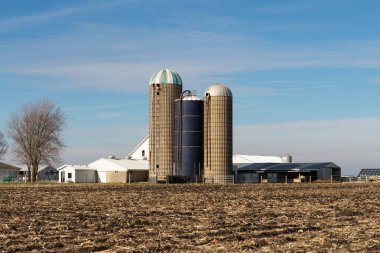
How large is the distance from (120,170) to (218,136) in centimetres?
1886

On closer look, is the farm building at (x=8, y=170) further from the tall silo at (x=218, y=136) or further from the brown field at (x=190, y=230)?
the brown field at (x=190, y=230)

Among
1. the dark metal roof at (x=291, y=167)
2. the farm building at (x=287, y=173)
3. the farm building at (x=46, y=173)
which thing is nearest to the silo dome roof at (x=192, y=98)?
the farm building at (x=287, y=173)

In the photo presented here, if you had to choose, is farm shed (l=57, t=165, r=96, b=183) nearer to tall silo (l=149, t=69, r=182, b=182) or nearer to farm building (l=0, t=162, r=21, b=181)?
tall silo (l=149, t=69, r=182, b=182)

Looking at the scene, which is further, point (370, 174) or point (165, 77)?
point (370, 174)

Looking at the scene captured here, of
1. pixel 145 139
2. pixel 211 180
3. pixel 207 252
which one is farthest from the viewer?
pixel 145 139

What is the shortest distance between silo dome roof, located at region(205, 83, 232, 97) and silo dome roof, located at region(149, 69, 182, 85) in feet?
18.4

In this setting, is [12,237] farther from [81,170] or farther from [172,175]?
[81,170]

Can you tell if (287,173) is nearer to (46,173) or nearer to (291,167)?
(291,167)

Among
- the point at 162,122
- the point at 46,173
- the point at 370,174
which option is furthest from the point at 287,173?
the point at 46,173

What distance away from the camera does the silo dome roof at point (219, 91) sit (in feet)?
276

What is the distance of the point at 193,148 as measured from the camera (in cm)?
8488

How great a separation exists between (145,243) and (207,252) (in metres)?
1.89

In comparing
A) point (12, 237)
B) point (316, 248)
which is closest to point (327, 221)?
point (316, 248)

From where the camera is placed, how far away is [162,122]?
285 ft
